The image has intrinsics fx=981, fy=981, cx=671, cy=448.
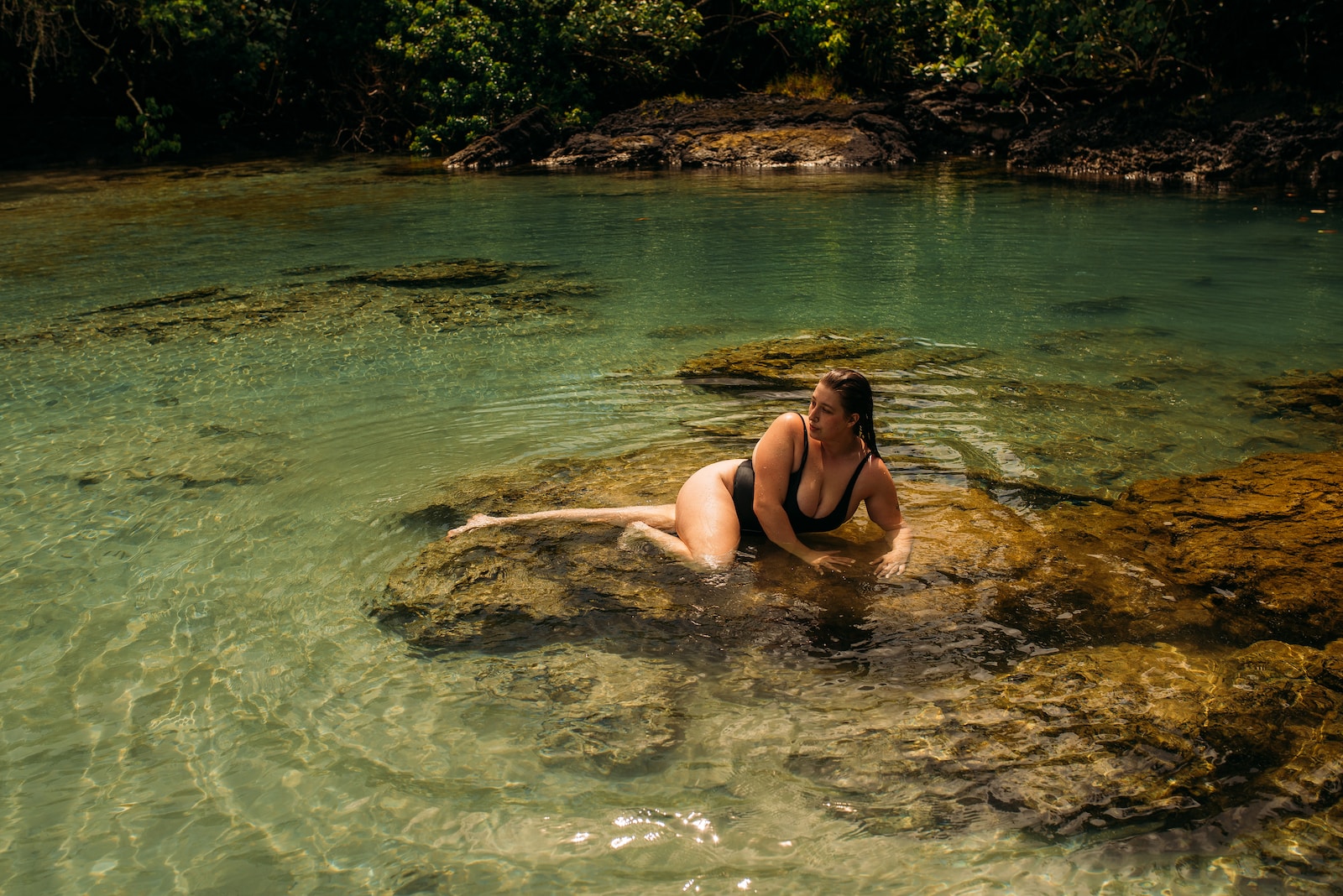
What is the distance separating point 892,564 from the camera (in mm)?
4621

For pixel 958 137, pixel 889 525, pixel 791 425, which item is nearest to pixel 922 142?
pixel 958 137

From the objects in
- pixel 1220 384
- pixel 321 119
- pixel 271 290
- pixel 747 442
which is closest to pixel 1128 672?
pixel 747 442

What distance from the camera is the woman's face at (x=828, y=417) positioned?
4.46m

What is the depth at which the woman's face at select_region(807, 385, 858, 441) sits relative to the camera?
14.6 ft

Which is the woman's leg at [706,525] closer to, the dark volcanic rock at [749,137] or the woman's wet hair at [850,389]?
the woman's wet hair at [850,389]

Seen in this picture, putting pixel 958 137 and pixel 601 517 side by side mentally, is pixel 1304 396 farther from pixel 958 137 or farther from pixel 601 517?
pixel 958 137

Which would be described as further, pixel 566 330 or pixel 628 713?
pixel 566 330

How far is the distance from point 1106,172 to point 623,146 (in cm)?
1022

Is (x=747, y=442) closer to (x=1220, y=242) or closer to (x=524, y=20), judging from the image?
(x=1220, y=242)

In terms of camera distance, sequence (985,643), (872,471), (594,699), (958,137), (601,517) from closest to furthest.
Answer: (594,699) → (985,643) → (872,471) → (601,517) → (958,137)

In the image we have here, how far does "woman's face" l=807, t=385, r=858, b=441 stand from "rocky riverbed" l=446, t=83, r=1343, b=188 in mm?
15500

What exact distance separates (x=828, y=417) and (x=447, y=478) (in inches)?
102

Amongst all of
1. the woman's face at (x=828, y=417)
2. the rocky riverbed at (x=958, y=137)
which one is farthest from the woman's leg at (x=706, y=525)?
the rocky riverbed at (x=958, y=137)

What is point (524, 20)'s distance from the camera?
77.8 ft
